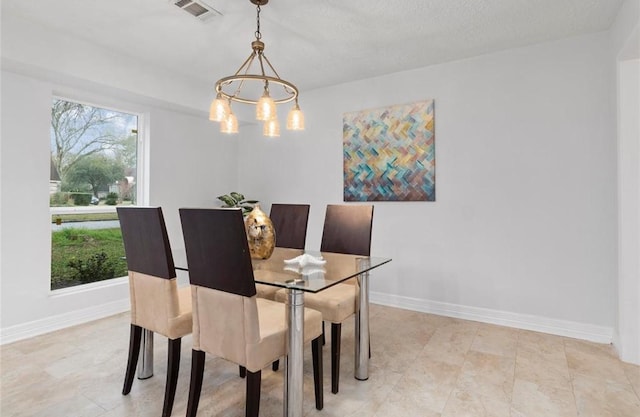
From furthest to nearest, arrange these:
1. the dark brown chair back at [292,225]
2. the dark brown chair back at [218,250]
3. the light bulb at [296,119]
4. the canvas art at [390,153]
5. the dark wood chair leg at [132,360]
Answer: the canvas art at [390,153] → the dark brown chair back at [292,225] → the light bulb at [296,119] → the dark wood chair leg at [132,360] → the dark brown chair back at [218,250]

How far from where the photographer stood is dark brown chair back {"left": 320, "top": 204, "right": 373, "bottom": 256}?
258 cm

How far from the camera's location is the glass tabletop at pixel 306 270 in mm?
1647

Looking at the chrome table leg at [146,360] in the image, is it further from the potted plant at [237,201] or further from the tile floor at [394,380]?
the potted plant at [237,201]

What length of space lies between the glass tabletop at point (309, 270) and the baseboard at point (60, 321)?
2105mm

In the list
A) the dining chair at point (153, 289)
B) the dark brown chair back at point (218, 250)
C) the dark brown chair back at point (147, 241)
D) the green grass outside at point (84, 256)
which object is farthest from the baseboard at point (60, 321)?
the dark brown chair back at point (218, 250)

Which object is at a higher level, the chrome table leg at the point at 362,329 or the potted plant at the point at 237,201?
the potted plant at the point at 237,201

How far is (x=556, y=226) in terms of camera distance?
2887 millimetres

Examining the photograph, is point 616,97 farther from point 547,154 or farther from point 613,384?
point 613,384

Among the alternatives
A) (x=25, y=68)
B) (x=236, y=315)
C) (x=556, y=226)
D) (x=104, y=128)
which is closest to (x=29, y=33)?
(x=25, y=68)

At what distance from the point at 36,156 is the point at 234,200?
2.05 m

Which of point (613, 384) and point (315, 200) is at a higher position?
point (315, 200)

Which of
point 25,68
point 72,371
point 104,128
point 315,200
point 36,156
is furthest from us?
point 315,200

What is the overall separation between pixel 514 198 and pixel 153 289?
2997 mm

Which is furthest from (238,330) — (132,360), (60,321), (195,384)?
(60,321)
